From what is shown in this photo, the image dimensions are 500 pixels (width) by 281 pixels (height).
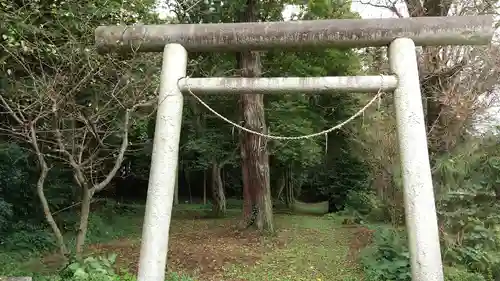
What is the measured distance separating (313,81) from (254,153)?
7780mm

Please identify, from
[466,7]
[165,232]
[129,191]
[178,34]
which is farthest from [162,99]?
[129,191]

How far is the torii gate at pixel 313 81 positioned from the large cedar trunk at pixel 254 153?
7152 mm

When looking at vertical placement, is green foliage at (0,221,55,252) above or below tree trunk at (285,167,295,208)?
below

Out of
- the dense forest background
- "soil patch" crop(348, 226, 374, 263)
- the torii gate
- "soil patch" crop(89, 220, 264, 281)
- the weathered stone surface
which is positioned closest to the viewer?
the torii gate

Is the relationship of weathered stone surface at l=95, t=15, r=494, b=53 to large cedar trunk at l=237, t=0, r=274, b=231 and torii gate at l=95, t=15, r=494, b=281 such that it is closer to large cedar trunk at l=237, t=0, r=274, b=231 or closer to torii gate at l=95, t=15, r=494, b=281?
torii gate at l=95, t=15, r=494, b=281

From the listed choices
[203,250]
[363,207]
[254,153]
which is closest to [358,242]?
[254,153]

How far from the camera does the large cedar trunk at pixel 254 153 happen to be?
503 inches

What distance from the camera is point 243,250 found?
1100cm

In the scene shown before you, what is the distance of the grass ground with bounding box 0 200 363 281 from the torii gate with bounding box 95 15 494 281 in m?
3.94

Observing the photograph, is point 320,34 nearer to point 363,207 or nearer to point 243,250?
point 243,250

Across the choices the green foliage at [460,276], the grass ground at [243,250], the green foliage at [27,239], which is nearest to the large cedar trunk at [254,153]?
the grass ground at [243,250]

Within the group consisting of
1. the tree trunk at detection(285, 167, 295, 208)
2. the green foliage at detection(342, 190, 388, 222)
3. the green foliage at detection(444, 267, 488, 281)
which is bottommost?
the green foliage at detection(444, 267, 488, 281)

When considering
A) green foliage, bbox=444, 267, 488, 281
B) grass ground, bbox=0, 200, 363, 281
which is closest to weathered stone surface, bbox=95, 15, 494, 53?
green foliage, bbox=444, 267, 488, 281

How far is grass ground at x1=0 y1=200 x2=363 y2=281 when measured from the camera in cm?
929
